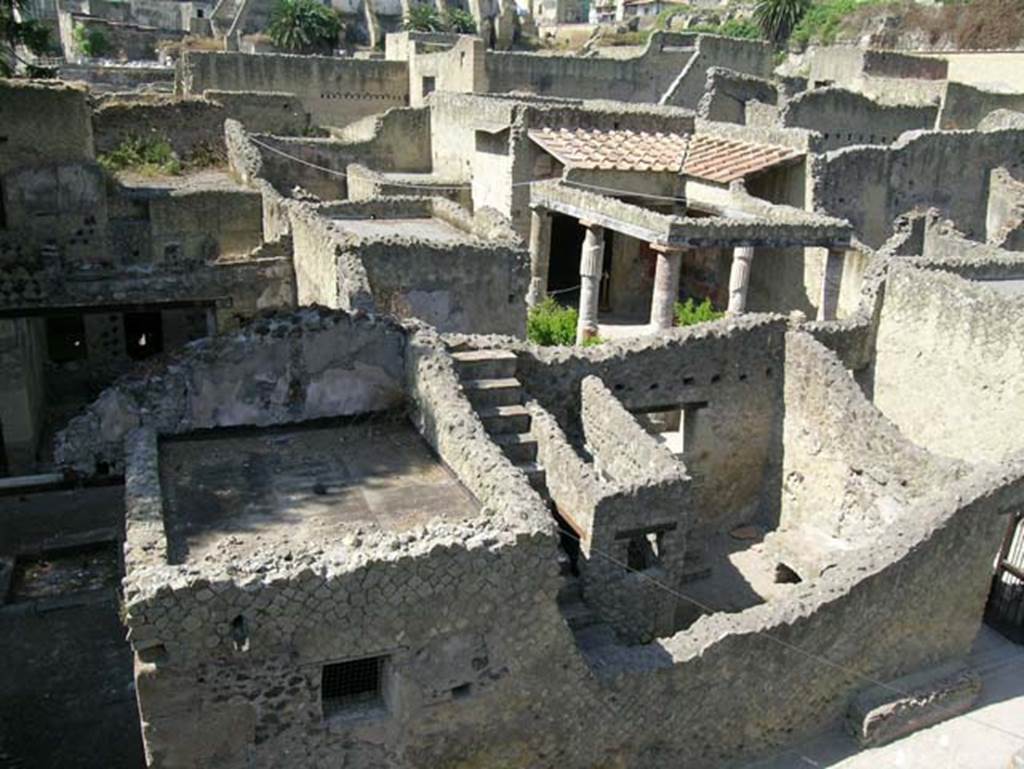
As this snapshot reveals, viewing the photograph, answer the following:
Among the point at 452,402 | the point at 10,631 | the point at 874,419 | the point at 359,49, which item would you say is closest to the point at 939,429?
the point at 874,419

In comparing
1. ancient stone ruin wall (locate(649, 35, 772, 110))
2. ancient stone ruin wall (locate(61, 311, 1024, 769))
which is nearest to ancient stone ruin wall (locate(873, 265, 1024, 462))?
ancient stone ruin wall (locate(61, 311, 1024, 769))

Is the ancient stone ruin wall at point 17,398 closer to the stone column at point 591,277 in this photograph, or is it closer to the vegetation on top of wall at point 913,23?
the stone column at point 591,277

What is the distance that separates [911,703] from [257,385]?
7.04 meters

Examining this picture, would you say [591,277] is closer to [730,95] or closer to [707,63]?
[730,95]

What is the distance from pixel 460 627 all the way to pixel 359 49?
194ft

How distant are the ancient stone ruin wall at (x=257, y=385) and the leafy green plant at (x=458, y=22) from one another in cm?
5968

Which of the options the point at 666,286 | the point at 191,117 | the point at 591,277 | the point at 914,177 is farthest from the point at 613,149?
the point at 191,117

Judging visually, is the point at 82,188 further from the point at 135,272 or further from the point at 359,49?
the point at 359,49

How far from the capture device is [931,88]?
29484mm

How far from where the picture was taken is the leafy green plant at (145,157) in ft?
78.1

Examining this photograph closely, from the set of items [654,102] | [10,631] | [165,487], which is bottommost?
[10,631]

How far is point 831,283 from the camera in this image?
18016 mm

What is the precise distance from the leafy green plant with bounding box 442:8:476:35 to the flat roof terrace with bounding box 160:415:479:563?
6045cm

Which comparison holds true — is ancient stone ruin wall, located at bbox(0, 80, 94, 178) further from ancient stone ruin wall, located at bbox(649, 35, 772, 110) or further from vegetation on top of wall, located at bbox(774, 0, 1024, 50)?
vegetation on top of wall, located at bbox(774, 0, 1024, 50)
